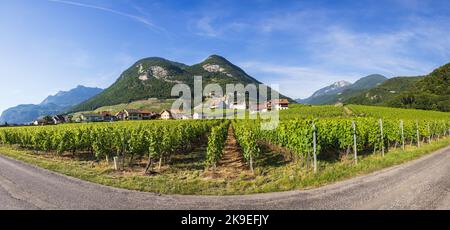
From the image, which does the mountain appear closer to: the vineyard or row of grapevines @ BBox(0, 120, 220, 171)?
the vineyard

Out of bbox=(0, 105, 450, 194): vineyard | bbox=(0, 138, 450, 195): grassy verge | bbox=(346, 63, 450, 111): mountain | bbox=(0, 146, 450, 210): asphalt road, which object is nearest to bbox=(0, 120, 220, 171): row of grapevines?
bbox=(0, 105, 450, 194): vineyard

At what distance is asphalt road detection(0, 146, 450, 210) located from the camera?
8672 mm

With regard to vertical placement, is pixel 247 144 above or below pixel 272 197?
above

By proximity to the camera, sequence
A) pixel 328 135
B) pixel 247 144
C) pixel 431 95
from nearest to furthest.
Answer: pixel 247 144 < pixel 328 135 < pixel 431 95

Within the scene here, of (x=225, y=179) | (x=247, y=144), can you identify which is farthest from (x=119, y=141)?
(x=225, y=179)

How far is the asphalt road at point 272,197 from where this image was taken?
8.67 metres

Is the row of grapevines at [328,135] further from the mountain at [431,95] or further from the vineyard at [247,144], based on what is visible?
the mountain at [431,95]

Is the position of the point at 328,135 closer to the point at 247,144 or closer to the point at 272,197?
the point at 247,144

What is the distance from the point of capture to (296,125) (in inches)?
845

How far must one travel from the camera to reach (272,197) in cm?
972

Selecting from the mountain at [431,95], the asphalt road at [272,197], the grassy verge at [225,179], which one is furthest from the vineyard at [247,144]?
the mountain at [431,95]
